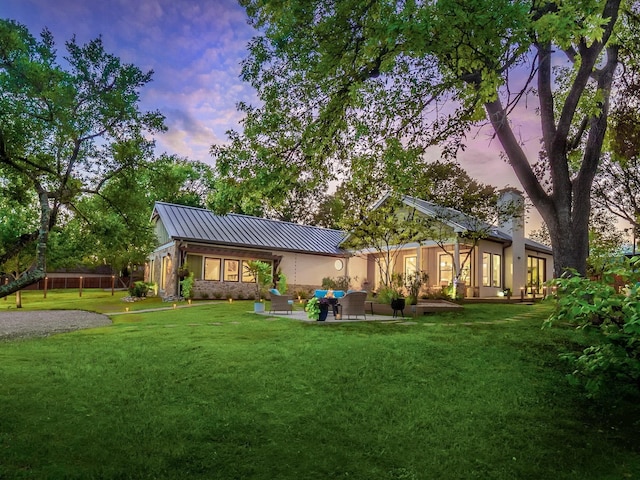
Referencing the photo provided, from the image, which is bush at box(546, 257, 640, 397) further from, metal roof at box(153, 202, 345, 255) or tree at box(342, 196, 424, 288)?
metal roof at box(153, 202, 345, 255)

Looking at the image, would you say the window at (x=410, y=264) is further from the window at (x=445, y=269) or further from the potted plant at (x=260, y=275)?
the potted plant at (x=260, y=275)

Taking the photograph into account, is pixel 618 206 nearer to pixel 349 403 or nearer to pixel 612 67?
pixel 612 67

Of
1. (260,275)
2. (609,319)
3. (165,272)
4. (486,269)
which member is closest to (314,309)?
(260,275)

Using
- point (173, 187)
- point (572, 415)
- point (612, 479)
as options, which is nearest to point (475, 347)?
point (572, 415)

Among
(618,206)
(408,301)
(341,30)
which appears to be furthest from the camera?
(618,206)

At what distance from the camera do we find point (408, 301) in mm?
15695

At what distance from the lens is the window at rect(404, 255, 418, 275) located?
2472 centimetres

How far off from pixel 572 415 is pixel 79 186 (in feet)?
36.1

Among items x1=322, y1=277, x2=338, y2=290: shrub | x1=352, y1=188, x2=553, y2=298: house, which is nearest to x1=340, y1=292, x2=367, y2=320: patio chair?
x1=352, y1=188, x2=553, y2=298: house

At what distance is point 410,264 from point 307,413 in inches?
815

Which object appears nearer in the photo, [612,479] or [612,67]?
[612,479]

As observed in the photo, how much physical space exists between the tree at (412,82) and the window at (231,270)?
16.8 m

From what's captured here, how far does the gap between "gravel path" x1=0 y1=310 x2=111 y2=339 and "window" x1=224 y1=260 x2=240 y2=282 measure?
309 inches

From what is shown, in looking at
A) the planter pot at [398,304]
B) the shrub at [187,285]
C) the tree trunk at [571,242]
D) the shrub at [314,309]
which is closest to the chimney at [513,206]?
the planter pot at [398,304]
